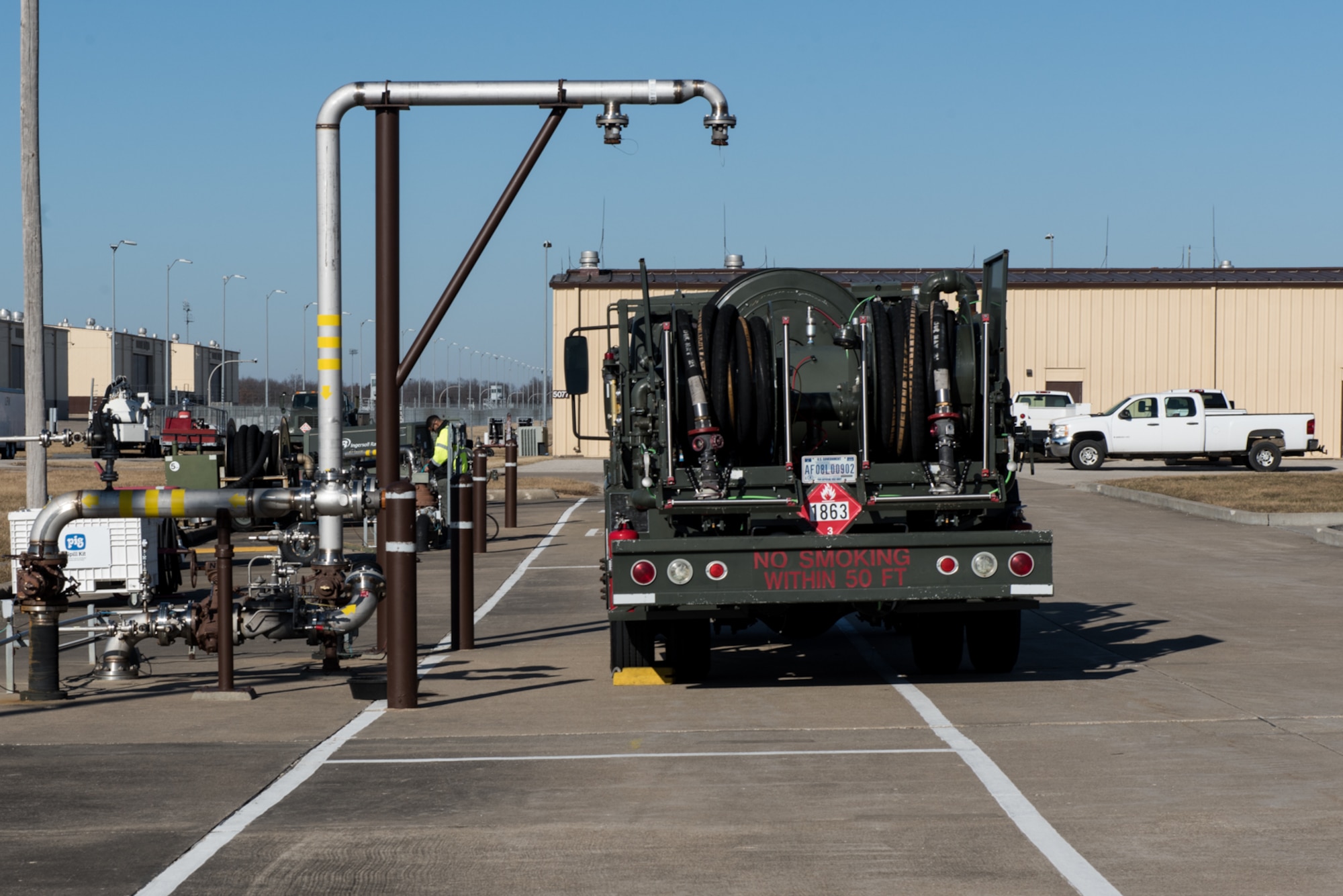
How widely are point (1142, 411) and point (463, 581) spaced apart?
1339 inches

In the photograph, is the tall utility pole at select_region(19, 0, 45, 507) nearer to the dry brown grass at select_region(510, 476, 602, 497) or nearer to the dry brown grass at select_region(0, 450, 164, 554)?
the dry brown grass at select_region(0, 450, 164, 554)

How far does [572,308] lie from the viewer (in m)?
54.8

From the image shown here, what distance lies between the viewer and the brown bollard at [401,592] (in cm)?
920

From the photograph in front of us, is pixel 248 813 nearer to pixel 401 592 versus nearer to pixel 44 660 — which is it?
pixel 401 592

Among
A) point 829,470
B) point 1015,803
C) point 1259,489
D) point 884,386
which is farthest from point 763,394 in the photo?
point 1259,489

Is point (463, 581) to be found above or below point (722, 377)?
below

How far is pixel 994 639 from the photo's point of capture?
408 inches

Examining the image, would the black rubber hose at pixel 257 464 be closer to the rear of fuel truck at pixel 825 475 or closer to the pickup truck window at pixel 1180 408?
the rear of fuel truck at pixel 825 475

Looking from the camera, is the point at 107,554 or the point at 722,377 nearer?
the point at 722,377

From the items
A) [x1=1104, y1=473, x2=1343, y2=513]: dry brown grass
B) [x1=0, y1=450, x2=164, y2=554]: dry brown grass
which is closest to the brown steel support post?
[x1=0, y1=450, x2=164, y2=554]: dry brown grass

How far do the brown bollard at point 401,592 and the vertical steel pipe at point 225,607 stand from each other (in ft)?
3.56

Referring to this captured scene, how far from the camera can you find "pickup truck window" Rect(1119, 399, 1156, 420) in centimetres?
4278

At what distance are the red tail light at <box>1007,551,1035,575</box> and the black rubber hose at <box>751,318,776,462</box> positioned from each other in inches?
61.5

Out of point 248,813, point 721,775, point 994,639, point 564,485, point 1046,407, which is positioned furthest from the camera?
point 1046,407
